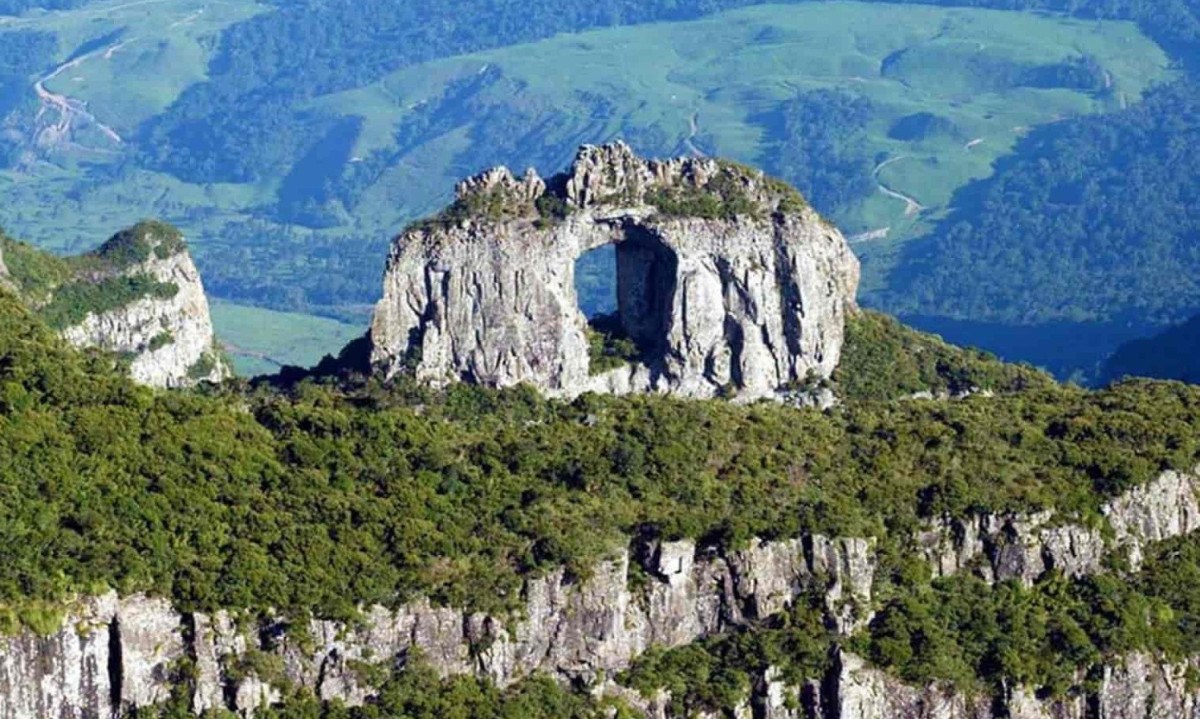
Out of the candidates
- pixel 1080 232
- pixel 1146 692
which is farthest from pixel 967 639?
pixel 1080 232


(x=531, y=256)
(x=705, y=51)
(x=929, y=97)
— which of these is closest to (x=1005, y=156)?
(x=929, y=97)

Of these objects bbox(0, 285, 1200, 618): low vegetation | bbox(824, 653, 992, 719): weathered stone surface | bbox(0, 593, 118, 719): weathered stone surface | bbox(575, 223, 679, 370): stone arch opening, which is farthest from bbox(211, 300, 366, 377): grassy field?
bbox(0, 593, 118, 719): weathered stone surface

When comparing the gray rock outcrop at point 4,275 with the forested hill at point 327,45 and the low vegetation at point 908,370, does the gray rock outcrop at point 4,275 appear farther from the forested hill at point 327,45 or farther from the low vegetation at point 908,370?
the forested hill at point 327,45

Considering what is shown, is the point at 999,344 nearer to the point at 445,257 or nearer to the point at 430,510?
the point at 445,257

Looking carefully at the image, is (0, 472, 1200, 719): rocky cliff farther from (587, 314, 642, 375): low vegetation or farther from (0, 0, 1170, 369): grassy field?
(0, 0, 1170, 369): grassy field

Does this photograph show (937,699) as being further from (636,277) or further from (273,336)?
(273,336)

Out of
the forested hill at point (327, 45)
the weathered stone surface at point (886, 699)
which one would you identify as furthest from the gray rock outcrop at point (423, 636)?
the forested hill at point (327, 45)

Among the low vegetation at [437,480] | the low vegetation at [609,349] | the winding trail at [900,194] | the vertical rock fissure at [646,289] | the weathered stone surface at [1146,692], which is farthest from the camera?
the winding trail at [900,194]
